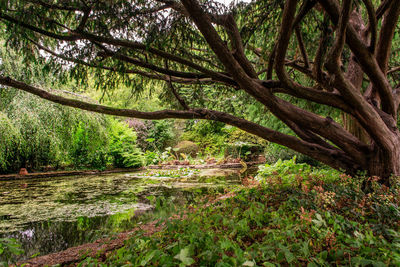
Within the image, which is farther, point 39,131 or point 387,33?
point 39,131

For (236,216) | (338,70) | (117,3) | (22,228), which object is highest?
(117,3)

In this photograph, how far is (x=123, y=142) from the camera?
1034cm

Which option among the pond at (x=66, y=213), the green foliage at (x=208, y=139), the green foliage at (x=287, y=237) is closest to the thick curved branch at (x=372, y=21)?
the green foliage at (x=287, y=237)

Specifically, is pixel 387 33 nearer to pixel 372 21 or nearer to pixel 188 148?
pixel 372 21

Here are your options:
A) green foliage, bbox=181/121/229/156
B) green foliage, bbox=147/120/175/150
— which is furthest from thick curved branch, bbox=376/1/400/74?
green foliage, bbox=147/120/175/150

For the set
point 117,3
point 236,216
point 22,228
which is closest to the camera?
point 236,216

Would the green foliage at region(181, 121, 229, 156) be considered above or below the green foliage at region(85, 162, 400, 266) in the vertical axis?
below

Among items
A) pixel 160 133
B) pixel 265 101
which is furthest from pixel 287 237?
pixel 160 133

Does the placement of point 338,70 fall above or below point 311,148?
above

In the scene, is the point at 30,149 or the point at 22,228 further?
the point at 30,149

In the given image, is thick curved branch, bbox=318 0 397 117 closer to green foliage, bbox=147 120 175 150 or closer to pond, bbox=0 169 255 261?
pond, bbox=0 169 255 261

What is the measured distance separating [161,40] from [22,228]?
9.98 feet

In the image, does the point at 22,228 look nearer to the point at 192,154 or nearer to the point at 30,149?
the point at 30,149

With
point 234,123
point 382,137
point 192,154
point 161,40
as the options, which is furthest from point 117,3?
point 192,154
